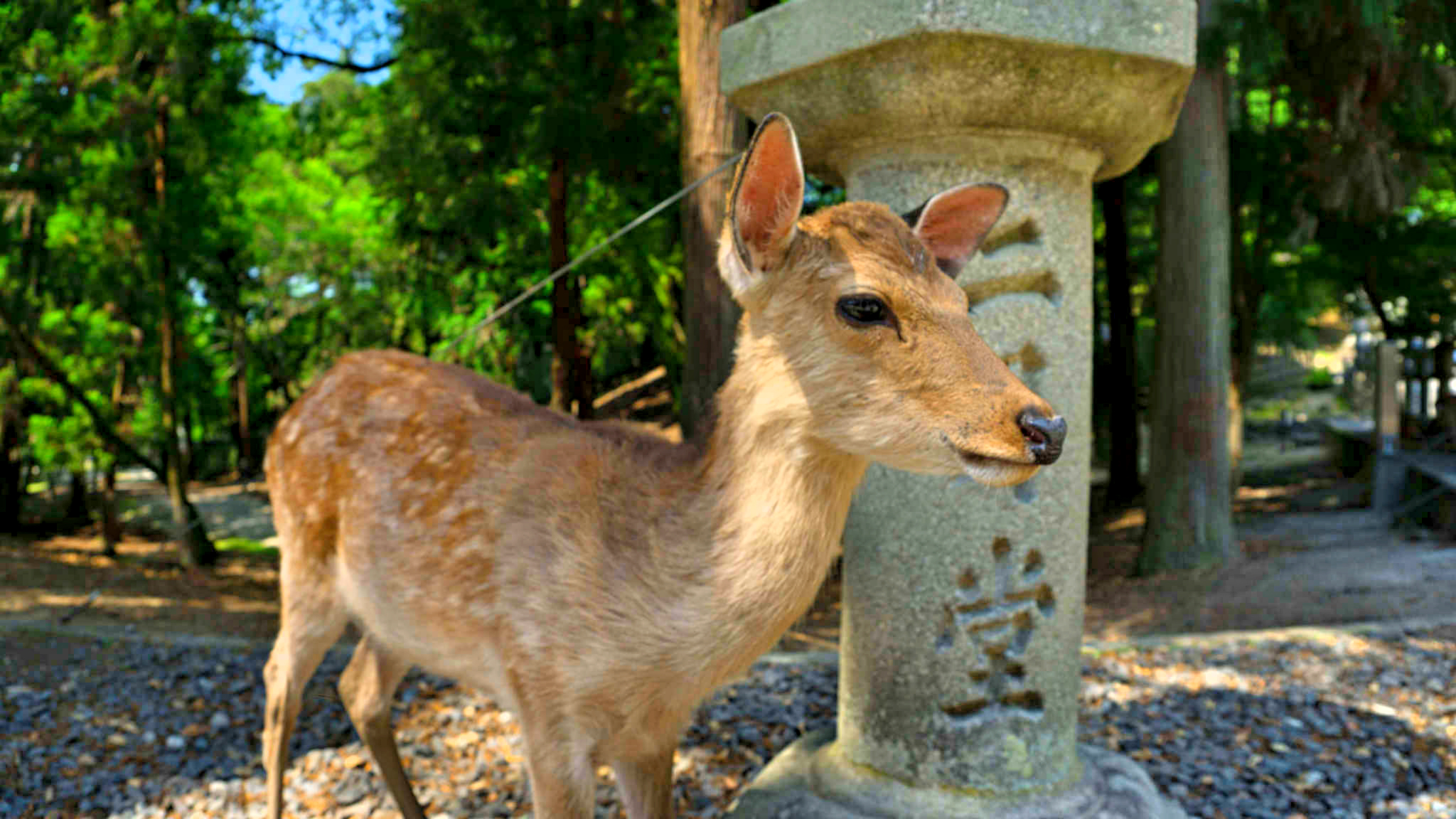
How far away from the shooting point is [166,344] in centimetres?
978

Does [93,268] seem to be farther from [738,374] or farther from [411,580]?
[738,374]

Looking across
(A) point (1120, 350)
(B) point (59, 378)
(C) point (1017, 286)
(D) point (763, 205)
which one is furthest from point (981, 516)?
(A) point (1120, 350)

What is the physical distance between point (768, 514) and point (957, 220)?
0.85 metres

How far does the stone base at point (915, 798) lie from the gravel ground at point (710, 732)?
53 centimetres

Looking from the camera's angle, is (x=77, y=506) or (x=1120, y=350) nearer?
(x=1120, y=350)

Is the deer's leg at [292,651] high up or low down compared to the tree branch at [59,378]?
down

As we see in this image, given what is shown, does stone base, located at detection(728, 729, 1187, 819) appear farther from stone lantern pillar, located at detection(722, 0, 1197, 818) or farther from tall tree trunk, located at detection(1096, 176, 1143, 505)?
tall tree trunk, located at detection(1096, 176, 1143, 505)

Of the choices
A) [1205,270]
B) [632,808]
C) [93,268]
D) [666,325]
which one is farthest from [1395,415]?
[93,268]

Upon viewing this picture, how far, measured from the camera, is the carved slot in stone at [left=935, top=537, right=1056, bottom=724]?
323 cm

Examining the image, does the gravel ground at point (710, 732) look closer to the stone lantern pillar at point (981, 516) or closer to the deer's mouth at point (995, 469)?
the stone lantern pillar at point (981, 516)

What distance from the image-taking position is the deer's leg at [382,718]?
3.64m

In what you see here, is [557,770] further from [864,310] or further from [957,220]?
[957,220]

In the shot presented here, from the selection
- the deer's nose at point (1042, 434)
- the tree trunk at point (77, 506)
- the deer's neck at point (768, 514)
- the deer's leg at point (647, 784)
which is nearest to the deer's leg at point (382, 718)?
the deer's leg at point (647, 784)

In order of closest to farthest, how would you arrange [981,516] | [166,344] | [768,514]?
[768,514]
[981,516]
[166,344]
